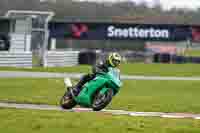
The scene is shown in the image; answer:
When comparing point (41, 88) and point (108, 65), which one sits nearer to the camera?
point (108, 65)

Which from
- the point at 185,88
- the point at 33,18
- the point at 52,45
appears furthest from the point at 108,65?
the point at 52,45

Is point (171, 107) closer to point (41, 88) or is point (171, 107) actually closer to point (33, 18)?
point (41, 88)

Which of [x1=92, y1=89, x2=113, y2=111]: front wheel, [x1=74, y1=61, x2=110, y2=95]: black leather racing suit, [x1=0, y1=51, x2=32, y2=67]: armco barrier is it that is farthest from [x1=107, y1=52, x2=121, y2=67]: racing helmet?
[x1=0, y1=51, x2=32, y2=67]: armco barrier

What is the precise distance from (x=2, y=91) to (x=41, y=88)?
7.19 ft

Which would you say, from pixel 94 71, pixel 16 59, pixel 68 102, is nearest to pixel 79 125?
pixel 94 71

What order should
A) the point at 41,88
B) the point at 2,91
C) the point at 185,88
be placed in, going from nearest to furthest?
the point at 2,91 < the point at 41,88 < the point at 185,88

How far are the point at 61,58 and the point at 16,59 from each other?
262 inches

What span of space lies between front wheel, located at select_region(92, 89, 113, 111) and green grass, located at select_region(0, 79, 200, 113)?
321 centimetres

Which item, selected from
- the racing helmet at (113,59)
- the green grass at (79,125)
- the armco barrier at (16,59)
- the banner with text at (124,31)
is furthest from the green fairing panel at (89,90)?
the banner with text at (124,31)

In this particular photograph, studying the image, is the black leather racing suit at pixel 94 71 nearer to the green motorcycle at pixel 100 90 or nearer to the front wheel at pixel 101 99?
the green motorcycle at pixel 100 90

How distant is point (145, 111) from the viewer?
46.0ft

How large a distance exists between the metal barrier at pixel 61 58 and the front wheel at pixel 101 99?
93.4 feet

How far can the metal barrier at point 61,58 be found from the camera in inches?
1589

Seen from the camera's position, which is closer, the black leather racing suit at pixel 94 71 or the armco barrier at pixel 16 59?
the black leather racing suit at pixel 94 71
